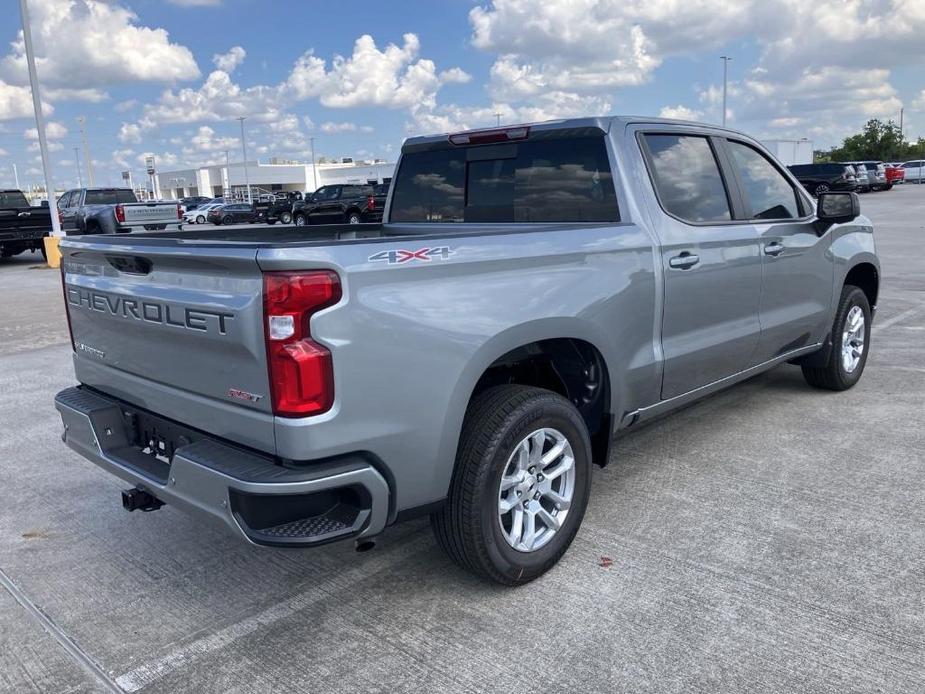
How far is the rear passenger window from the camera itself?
15.3 ft

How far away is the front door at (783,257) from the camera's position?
4.66 m

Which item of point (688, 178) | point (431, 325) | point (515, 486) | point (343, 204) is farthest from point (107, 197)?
point (431, 325)

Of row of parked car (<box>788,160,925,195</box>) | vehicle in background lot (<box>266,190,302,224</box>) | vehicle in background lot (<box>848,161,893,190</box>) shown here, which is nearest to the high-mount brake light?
row of parked car (<box>788,160,925,195</box>)

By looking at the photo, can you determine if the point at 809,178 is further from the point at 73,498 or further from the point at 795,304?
the point at 73,498

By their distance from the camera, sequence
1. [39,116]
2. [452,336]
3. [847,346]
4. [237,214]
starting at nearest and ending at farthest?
[452,336] < [847,346] < [39,116] < [237,214]

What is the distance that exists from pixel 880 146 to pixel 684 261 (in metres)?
83.3

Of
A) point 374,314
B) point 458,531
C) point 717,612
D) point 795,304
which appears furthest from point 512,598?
point 795,304

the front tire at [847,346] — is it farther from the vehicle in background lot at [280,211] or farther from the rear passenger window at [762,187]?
the vehicle in background lot at [280,211]

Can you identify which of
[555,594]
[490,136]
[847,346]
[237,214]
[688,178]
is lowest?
[555,594]

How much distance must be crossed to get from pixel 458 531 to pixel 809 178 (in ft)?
125

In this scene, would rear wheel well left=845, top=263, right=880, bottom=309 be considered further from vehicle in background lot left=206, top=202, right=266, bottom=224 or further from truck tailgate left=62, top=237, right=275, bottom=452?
vehicle in background lot left=206, top=202, right=266, bottom=224

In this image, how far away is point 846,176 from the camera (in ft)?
124

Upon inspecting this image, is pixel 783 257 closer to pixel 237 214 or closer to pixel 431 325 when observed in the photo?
pixel 431 325

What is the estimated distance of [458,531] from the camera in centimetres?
302
